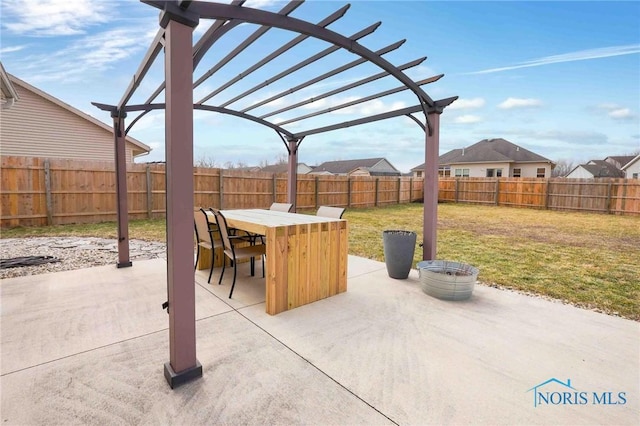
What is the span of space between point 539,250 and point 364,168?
30187 mm

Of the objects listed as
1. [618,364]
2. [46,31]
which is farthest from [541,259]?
[46,31]

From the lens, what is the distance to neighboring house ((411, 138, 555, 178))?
2283cm

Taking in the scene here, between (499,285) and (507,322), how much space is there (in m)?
1.22

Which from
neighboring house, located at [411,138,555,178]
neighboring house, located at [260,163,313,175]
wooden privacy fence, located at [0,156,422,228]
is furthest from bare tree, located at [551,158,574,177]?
wooden privacy fence, located at [0,156,422,228]

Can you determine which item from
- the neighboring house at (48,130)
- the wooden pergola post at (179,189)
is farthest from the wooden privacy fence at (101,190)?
the wooden pergola post at (179,189)

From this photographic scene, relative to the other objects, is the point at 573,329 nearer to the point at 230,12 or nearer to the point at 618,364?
the point at 618,364

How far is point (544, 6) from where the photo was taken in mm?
5879

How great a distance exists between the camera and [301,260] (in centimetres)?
307

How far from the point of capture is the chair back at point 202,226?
11.8 feet

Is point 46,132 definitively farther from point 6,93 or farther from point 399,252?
point 399,252

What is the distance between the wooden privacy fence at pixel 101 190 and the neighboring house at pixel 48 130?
2017 millimetres

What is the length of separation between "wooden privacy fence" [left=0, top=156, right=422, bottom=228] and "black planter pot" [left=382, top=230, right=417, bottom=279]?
676 centimetres

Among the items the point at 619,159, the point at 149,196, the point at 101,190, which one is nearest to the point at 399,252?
the point at 149,196

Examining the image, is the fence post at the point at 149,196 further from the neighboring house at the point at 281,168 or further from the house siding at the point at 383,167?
the neighboring house at the point at 281,168
